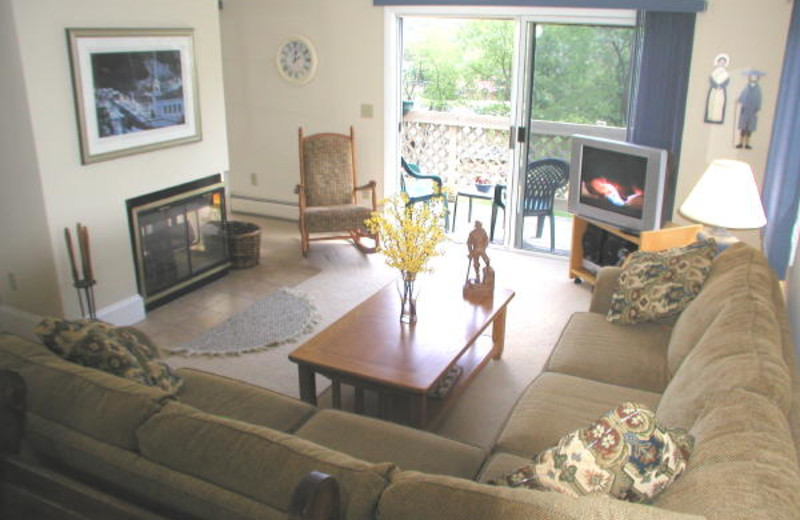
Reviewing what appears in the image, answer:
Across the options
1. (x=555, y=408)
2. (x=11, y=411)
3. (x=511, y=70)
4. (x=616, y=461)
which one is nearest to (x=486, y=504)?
(x=616, y=461)

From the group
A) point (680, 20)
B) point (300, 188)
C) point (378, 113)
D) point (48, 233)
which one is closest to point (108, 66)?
point (48, 233)

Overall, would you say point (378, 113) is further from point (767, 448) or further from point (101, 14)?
point (767, 448)

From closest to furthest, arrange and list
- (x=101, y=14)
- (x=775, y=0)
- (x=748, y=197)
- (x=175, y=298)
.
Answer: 1. (x=748, y=197)
2. (x=101, y=14)
3. (x=775, y=0)
4. (x=175, y=298)

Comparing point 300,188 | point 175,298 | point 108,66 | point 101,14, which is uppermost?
point 101,14

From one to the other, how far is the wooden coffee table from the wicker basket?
5.91ft

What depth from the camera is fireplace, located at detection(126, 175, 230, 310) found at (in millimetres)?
4609

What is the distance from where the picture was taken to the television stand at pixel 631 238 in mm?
4277

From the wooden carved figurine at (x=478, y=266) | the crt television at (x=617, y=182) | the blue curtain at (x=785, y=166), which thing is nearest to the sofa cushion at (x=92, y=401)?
the wooden carved figurine at (x=478, y=266)

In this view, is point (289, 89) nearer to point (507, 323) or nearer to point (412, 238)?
point (507, 323)

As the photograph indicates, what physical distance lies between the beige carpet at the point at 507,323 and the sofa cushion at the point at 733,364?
928mm

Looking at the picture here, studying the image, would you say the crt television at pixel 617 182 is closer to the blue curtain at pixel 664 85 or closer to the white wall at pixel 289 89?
the blue curtain at pixel 664 85

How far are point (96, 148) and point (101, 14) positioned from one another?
0.77 m

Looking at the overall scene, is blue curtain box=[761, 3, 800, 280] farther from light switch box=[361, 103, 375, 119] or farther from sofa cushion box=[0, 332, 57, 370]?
sofa cushion box=[0, 332, 57, 370]

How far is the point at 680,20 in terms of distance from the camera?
4.73 metres
